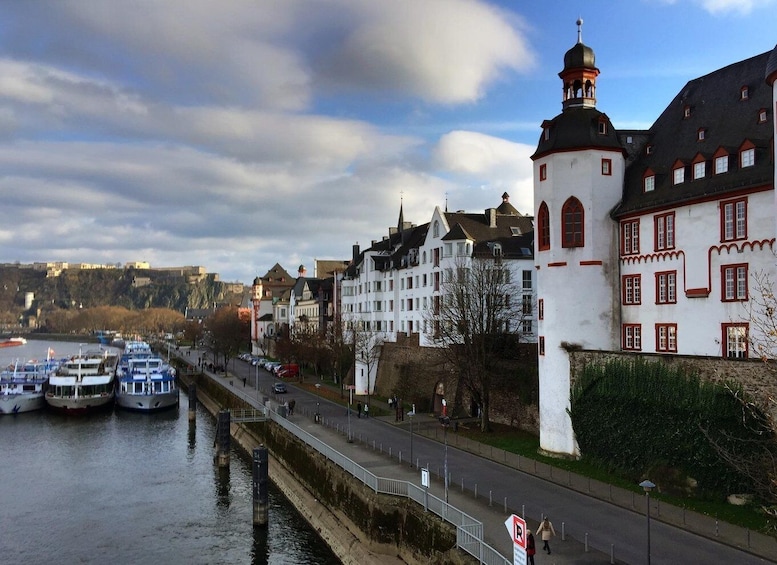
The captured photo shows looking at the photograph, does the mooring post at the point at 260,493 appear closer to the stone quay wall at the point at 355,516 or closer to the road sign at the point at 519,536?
the stone quay wall at the point at 355,516

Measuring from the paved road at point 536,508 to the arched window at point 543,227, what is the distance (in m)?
12.5

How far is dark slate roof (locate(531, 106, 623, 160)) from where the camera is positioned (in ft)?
127

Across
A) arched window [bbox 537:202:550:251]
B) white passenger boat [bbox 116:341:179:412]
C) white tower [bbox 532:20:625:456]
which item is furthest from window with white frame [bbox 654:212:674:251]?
white passenger boat [bbox 116:341:179:412]

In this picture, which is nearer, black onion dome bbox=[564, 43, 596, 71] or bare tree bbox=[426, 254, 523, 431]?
black onion dome bbox=[564, 43, 596, 71]

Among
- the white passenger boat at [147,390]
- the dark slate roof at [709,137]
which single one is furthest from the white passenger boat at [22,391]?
the dark slate roof at [709,137]

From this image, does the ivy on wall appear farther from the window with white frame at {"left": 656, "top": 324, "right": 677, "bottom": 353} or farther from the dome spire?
the dome spire

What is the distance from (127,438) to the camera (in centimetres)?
6425

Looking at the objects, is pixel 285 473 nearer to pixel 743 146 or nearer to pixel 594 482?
pixel 594 482

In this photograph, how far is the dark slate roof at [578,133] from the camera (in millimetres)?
38844

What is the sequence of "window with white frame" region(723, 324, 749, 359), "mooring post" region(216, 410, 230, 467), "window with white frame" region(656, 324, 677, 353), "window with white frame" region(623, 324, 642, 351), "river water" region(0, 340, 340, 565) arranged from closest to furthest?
1. "window with white frame" region(723, 324, 749, 359)
2. "river water" region(0, 340, 340, 565)
3. "window with white frame" region(656, 324, 677, 353)
4. "window with white frame" region(623, 324, 642, 351)
5. "mooring post" region(216, 410, 230, 467)

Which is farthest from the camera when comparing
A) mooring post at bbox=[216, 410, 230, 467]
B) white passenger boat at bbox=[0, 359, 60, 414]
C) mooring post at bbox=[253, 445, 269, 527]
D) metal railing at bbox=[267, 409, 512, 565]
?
white passenger boat at bbox=[0, 359, 60, 414]

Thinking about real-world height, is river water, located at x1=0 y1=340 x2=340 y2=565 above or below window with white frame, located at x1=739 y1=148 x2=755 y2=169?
below

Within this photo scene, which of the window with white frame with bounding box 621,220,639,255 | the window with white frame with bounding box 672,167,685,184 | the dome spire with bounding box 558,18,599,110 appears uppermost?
the dome spire with bounding box 558,18,599,110

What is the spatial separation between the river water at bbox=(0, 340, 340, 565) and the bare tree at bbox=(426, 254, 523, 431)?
49.6ft
